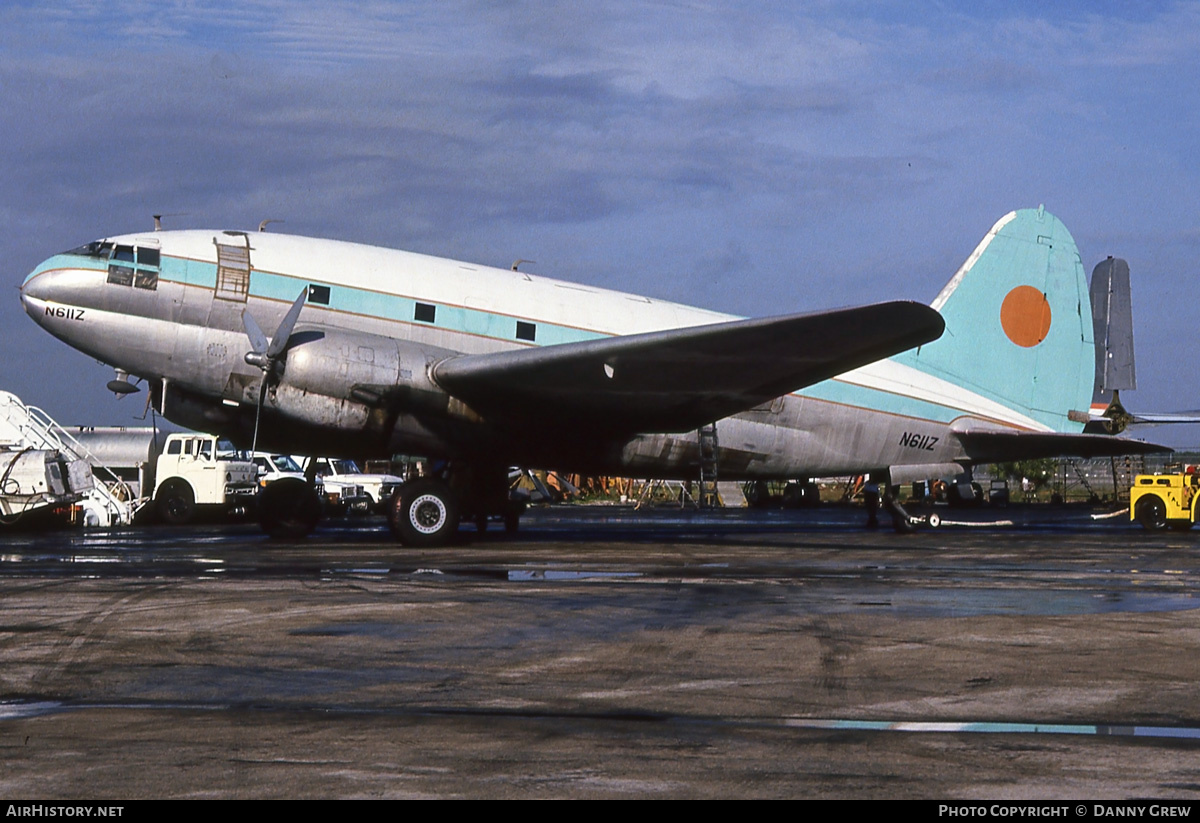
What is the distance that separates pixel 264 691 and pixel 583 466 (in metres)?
15.1

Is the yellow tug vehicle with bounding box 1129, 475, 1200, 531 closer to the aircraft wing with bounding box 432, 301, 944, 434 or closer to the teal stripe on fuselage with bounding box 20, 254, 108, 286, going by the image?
the aircraft wing with bounding box 432, 301, 944, 434

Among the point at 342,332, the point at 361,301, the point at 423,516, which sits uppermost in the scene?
the point at 361,301

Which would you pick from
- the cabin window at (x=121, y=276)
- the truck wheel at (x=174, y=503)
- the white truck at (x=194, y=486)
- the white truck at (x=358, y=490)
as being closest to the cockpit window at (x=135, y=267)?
the cabin window at (x=121, y=276)

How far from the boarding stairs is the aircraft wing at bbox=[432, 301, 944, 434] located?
48.1 feet

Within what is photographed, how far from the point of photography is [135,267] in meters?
19.0

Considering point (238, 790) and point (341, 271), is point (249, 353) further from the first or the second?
point (238, 790)

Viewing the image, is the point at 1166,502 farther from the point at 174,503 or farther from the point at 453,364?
the point at 174,503

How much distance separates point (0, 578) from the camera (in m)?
13.1

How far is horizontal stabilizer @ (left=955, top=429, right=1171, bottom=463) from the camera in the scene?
23.2 meters

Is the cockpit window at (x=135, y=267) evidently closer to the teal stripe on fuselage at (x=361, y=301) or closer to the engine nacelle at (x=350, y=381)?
the teal stripe on fuselage at (x=361, y=301)

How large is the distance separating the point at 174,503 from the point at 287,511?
1233 centimetres

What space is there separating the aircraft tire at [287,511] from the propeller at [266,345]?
4123 mm

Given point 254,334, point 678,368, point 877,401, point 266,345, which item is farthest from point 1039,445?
point 254,334
